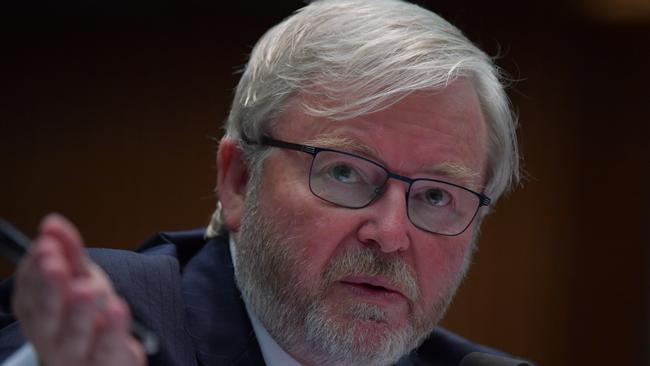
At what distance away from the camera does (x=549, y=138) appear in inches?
173

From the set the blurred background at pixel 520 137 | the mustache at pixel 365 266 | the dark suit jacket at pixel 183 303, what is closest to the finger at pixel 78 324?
the dark suit jacket at pixel 183 303

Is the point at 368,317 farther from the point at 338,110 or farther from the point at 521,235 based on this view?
the point at 521,235

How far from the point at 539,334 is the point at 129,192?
1996mm

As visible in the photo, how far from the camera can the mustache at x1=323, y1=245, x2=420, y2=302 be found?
1.75m

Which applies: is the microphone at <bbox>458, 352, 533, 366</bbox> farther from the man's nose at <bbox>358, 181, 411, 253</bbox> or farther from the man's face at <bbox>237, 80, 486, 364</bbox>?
the man's nose at <bbox>358, 181, 411, 253</bbox>

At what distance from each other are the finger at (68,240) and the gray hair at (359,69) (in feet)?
3.08

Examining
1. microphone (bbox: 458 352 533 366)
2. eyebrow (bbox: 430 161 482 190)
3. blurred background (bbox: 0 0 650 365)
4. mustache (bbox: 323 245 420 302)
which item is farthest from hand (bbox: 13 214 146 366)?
blurred background (bbox: 0 0 650 365)

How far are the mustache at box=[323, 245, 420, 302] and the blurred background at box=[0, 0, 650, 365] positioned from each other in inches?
91.3

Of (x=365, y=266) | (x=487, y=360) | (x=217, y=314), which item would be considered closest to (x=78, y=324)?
(x=365, y=266)

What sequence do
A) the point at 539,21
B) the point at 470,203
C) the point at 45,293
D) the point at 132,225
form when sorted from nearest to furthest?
the point at 45,293 → the point at 470,203 → the point at 132,225 → the point at 539,21

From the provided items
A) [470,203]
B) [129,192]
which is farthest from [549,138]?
[470,203]

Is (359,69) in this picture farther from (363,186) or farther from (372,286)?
(372,286)

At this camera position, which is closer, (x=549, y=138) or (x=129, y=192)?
(x=129, y=192)

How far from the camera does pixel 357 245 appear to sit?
5.77 feet
